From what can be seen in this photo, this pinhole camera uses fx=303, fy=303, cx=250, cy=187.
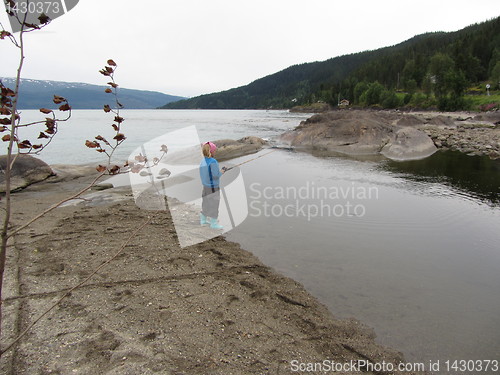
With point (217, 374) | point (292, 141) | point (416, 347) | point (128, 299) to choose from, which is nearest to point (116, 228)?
point (128, 299)

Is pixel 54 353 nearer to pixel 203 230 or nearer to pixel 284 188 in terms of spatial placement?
pixel 203 230

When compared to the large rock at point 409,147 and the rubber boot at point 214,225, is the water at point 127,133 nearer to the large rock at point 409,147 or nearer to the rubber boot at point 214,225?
the rubber boot at point 214,225

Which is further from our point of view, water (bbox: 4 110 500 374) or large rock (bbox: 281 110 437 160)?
large rock (bbox: 281 110 437 160)

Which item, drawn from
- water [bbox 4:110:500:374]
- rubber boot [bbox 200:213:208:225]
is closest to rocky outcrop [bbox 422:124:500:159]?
water [bbox 4:110:500:374]

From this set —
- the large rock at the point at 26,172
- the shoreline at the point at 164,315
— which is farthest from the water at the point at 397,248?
the large rock at the point at 26,172

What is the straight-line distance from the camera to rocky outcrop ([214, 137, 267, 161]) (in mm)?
19938

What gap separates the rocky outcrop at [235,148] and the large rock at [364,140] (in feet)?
11.2

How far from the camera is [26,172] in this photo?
1188 cm

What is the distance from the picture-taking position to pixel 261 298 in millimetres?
4297

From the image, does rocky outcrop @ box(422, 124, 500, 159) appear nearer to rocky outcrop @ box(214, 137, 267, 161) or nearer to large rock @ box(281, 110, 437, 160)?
large rock @ box(281, 110, 437, 160)

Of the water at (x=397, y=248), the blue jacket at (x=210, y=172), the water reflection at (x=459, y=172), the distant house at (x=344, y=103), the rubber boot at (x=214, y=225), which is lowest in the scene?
the distant house at (x=344, y=103)

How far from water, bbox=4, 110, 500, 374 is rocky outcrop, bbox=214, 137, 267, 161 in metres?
7.60

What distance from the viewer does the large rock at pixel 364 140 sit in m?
18.6

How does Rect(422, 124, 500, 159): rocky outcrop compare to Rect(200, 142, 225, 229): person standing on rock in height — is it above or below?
below
